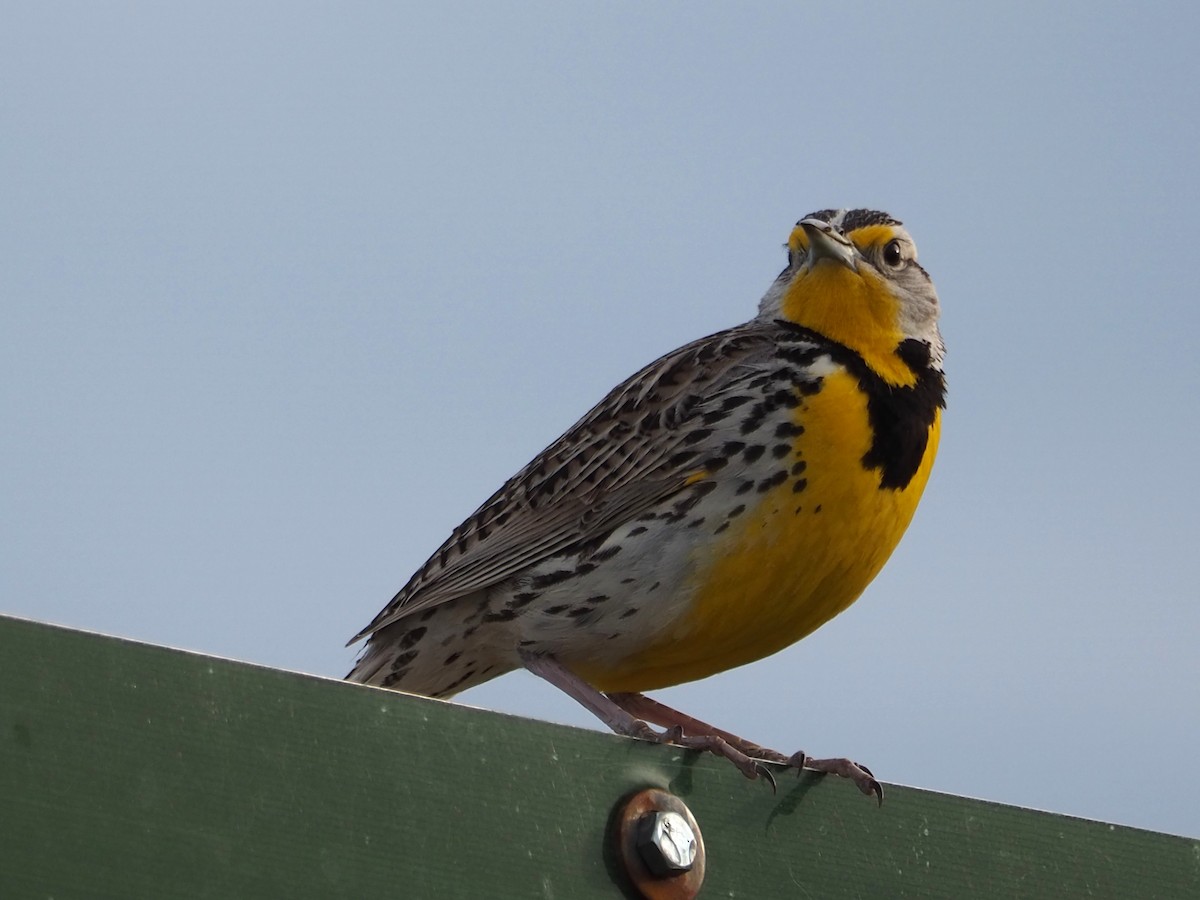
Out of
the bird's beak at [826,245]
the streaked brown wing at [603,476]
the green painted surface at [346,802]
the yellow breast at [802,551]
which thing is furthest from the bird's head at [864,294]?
the green painted surface at [346,802]

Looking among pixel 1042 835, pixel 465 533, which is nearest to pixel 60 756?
pixel 1042 835

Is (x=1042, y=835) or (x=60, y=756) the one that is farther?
(x=1042, y=835)

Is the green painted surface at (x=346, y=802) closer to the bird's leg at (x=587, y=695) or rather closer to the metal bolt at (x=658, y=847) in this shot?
the metal bolt at (x=658, y=847)

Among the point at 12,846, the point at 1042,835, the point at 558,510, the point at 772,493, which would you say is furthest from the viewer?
the point at 558,510

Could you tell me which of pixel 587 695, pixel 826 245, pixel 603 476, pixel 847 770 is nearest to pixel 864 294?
pixel 826 245

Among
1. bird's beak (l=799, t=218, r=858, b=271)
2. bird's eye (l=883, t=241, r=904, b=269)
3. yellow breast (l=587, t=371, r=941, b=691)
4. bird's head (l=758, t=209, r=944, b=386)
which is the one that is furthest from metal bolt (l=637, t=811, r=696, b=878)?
bird's eye (l=883, t=241, r=904, b=269)

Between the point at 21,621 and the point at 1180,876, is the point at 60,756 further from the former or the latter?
the point at 1180,876

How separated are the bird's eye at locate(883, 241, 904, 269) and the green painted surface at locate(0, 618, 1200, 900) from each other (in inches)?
78.1

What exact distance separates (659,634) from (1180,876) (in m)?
1.23

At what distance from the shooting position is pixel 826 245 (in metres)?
4.48

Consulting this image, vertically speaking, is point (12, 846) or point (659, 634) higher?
point (659, 634)

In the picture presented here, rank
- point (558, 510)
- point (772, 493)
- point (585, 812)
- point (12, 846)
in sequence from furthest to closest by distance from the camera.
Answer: point (558, 510)
point (772, 493)
point (585, 812)
point (12, 846)

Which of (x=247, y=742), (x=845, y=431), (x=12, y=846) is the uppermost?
(x=845, y=431)

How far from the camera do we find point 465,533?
4.57 meters
